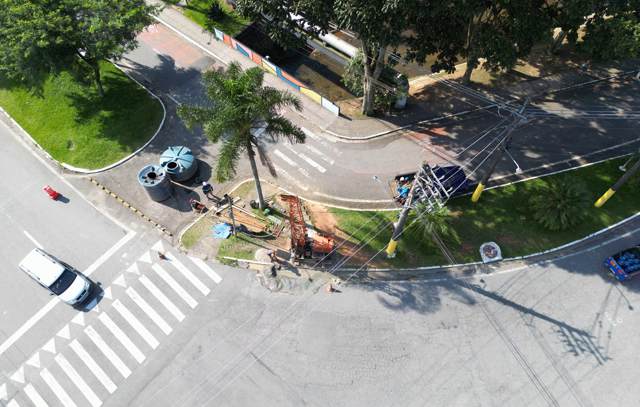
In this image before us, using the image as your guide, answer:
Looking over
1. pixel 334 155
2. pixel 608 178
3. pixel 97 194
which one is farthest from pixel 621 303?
pixel 97 194

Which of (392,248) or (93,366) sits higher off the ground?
(392,248)

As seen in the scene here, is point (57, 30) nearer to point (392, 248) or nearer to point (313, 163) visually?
point (313, 163)

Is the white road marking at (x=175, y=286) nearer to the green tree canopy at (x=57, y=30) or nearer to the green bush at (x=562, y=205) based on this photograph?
the green tree canopy at (x=57, y=30)

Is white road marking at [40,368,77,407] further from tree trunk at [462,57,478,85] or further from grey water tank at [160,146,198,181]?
tree trunk at [462,57,478,85]

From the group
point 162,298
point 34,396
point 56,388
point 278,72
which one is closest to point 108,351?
point 56,388

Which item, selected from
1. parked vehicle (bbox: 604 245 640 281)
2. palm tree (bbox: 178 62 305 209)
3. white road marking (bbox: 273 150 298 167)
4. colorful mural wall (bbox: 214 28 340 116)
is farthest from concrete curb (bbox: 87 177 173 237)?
parked vehicle (bbox: 604 245 640 281)

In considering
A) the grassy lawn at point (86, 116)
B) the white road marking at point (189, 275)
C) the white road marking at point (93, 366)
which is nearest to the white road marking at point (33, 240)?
the grassy lawn at point (86, 116)

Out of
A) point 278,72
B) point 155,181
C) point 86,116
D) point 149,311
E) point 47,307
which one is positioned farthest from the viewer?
point 278,72

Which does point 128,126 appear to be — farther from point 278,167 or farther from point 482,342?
point 482,342
